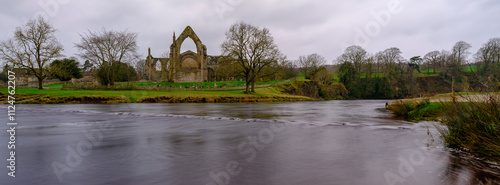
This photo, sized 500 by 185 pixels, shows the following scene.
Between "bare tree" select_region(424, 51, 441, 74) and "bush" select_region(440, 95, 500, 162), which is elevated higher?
"bare tree" select_region(424, 51, 441, 74)

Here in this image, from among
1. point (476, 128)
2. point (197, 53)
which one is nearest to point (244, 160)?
point (476, 128)

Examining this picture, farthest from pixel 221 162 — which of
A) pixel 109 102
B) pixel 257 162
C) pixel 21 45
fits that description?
pixel 21 45

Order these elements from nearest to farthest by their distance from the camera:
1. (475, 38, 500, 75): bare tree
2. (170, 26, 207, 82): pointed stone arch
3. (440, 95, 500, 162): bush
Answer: (440, 95, 500, 162): bush, (475, 38, 500, 75): bare tree, (170, 26, 207, 82): pointed stone arch

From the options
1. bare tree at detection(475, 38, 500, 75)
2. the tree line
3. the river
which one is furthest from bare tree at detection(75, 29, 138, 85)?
bare tree at detection(475, 38, 500, 75)

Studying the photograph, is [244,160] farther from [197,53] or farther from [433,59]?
[433,59]

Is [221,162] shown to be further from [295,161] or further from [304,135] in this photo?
[304,135]

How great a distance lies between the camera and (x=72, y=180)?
5352 mm
